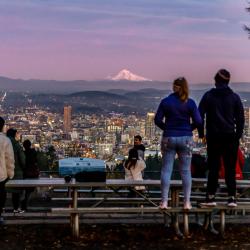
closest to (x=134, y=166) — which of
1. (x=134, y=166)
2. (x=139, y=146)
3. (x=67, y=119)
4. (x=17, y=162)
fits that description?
(x=134, y=166)

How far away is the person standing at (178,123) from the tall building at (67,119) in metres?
22.3

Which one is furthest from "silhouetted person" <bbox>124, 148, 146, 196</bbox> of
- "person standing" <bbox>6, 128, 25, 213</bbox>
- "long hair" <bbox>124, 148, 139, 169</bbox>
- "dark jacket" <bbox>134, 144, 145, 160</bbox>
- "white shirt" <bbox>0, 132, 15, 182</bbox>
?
"white shirt" <bbox>0, 132, 15, 182</bbox>

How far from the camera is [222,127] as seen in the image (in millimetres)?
9320

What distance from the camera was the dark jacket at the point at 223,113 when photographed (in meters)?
9.33

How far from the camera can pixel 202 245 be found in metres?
9.09

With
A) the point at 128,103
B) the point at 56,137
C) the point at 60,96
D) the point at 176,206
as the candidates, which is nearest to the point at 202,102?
the point at 176,206

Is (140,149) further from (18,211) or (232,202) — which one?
(232,202)

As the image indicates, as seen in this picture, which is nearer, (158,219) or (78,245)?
(78,245)

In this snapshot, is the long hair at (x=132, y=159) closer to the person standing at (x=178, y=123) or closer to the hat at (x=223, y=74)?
the person standing at (x=178, y=123)

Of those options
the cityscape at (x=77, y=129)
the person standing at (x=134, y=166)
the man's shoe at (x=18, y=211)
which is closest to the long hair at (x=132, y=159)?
the person standing at (x=134, y=166)

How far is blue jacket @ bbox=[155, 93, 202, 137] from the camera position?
9172 millimetres

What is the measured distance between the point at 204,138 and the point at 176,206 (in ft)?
3.75

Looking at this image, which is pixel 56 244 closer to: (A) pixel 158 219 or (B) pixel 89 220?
(B) pixel 89 220

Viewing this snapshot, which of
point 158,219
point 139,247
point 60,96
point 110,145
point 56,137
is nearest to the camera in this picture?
point 139,247
